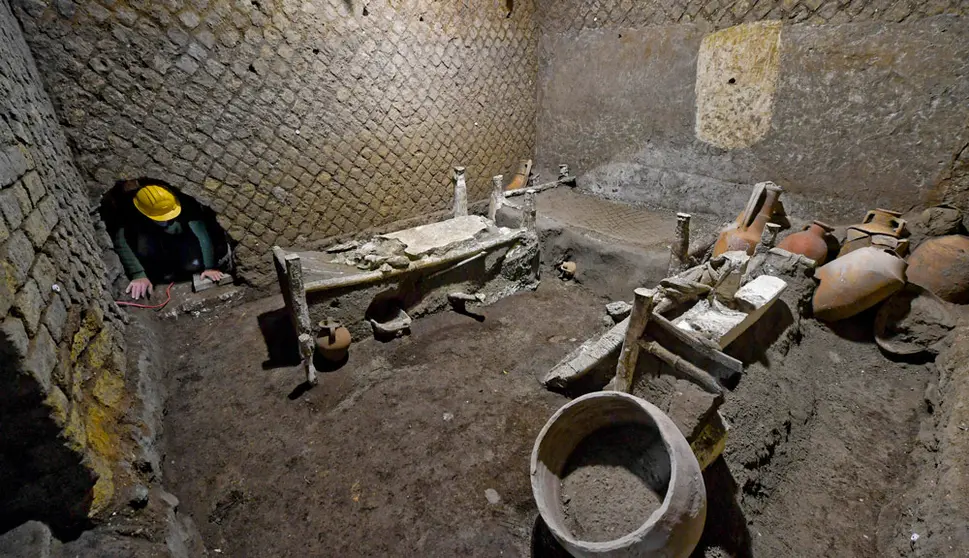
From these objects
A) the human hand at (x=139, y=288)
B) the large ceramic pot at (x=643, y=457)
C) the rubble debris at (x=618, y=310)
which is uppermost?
the human hand at (x=139, y=288)

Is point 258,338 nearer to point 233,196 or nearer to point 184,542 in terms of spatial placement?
point 233,196

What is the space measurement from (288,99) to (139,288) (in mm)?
2566

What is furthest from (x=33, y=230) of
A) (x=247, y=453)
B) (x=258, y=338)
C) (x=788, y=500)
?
(x=788, y=500)

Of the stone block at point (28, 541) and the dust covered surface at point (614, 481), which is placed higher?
the stone block at point (28, 541)

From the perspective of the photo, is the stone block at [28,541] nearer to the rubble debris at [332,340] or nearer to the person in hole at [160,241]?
the rubble debris at [332,340]

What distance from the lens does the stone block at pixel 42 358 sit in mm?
1758

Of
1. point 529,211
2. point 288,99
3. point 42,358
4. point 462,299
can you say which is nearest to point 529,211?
point 529,211

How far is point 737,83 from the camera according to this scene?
5293mm

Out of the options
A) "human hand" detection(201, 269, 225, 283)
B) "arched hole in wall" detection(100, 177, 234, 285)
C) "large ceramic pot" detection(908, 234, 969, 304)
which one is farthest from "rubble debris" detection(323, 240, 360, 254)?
"large ceramic pot" detection(908, 234, 969, 304)

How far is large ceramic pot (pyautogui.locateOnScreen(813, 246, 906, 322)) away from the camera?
3657 mm

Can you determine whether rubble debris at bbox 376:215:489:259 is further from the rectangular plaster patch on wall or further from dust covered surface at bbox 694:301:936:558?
Result: the rectangular plaster patch on wall

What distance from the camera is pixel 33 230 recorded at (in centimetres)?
238

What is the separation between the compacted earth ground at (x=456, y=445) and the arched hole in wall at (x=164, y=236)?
3.18 feet

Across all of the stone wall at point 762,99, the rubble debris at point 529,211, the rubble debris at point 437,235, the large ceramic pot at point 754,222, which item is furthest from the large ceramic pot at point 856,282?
the rubble debris at point 437,235
